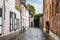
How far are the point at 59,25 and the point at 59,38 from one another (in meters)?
1.41

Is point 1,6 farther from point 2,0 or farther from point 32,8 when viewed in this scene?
point 32,8

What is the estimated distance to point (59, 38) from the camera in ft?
52.1

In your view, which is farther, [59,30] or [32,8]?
[32,8]

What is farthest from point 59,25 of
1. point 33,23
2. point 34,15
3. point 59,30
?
point 34,15

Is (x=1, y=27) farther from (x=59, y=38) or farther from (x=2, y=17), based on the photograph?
(x=59, y=38)

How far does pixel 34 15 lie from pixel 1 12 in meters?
67.5

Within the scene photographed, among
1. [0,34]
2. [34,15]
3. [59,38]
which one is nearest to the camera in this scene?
[59,38]

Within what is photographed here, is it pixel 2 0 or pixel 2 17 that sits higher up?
pixel 2 0

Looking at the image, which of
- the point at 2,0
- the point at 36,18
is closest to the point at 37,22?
the point at 36,18

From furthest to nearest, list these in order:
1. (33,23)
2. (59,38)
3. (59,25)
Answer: (33,23) < (59,25) < (59,38)

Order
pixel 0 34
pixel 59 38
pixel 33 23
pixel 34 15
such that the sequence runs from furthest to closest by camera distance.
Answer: pixel 34 15 < pixel 33 23 < pixel 0 34 < pixel 59 38

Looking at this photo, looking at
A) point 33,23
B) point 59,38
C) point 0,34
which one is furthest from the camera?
point 33,23

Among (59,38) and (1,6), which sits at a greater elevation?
(1,6)

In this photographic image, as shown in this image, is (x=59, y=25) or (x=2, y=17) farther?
(x=2, y=17)
